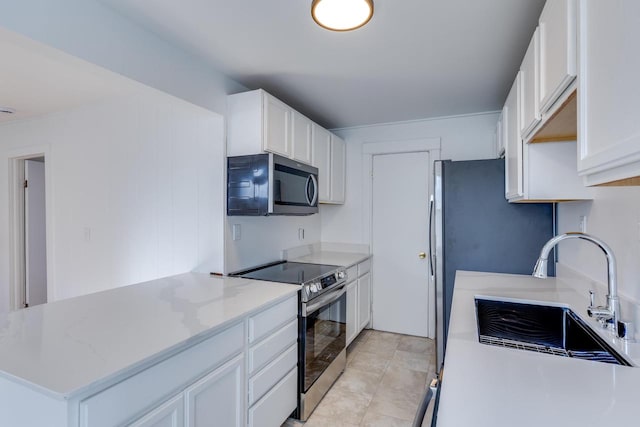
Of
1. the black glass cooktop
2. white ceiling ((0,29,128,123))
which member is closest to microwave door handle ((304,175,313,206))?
the black glass cooktop

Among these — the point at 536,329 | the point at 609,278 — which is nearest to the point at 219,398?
the point at 536,329

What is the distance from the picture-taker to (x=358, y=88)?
2.54m

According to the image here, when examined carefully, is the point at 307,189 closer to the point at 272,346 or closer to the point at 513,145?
the point at 272,346

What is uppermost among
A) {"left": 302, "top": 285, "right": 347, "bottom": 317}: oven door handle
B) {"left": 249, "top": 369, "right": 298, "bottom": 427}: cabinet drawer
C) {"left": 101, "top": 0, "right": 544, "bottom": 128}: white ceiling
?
{"left": 101, "top": 0, "right": 544, "bottom": 128}: white ceiling

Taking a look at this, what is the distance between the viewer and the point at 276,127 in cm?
235

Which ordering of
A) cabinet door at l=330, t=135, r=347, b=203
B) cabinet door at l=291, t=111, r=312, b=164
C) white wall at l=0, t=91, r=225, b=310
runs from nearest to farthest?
white wall at l=0, t=91, r=225, b=310
cabinet door at l=291, t=111, r=312, b=164
cabinet door at l=330, t=135, r=347, b=203

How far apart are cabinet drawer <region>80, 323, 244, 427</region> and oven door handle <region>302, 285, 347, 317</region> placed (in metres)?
0.62

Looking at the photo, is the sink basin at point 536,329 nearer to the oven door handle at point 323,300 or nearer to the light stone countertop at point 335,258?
the oven door handle at point 323,300

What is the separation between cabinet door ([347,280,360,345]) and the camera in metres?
2.94

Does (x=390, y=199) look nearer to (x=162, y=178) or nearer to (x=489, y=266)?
(x=489, y=266)

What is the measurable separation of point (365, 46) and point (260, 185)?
1065 mm

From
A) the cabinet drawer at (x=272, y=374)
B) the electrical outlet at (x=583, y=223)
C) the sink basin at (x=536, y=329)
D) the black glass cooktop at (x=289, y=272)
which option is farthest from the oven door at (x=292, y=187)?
the electrical outlet at (x=583, y=223)

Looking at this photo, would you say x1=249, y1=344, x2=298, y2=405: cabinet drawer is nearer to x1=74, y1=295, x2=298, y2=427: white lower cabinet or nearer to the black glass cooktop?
x1=74, y1=295, x2=298, y2=427: white lower cabinet

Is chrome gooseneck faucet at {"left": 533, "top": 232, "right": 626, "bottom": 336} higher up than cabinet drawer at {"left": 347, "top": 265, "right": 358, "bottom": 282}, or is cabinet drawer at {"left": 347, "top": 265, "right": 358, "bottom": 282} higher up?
chrome gooseneck faucet at {"left": 533, "top": 232, "right": 626, "bottom": 336}
